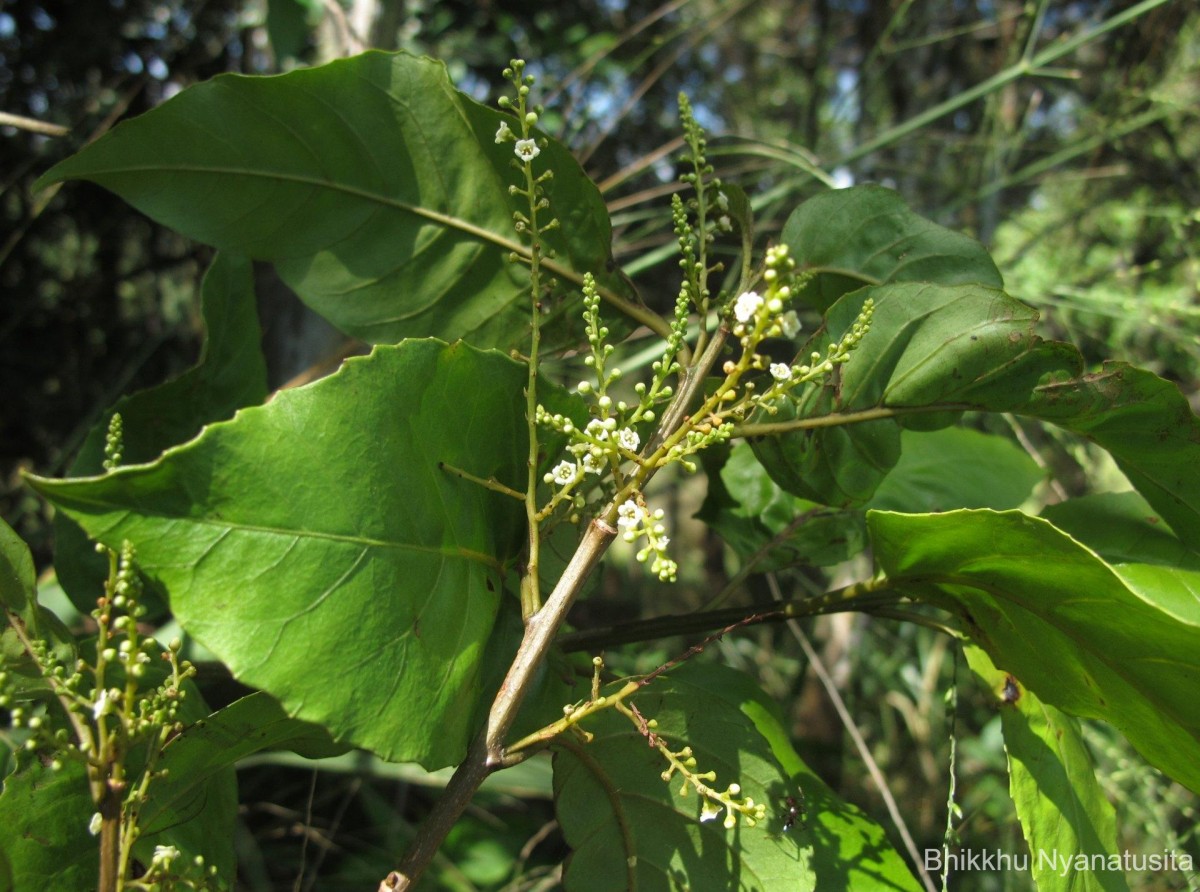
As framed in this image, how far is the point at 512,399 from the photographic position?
0.54m

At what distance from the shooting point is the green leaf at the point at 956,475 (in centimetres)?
78

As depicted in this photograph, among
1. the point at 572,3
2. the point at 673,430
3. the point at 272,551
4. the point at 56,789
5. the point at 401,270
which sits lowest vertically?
the point at 56,789

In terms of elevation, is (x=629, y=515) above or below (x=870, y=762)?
above

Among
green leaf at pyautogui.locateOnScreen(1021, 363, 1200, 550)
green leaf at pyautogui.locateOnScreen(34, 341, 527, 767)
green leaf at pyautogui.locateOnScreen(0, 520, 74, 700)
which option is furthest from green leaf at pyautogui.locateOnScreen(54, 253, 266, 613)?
green leaf at pyautogui.locateOnScreen(1021, 363, 1200, 550)

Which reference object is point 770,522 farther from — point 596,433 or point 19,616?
point 19,616

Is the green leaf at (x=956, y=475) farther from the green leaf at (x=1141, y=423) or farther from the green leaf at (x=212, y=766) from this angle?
the green leaf at (x=212, y=766)

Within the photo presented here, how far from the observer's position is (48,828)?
49 centimetres

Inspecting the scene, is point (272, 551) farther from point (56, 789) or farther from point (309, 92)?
point (309, 92)

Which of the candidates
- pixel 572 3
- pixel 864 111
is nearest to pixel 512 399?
pixel 572 3

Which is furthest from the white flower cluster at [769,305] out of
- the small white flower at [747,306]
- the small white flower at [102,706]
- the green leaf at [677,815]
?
the small white flower at [102,706]

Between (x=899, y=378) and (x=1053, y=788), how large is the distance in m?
0.27

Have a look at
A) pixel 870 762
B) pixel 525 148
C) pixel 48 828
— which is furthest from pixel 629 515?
pixel 870 762

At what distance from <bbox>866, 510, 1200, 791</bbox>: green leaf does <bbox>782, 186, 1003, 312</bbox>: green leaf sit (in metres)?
0.18

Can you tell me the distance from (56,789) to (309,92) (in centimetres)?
43
